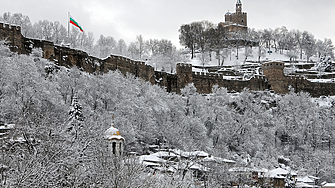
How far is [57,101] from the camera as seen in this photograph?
39.8 metres

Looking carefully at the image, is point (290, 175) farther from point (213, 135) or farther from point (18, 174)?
point (18, 174)

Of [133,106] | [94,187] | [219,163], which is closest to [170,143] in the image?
[133,106]

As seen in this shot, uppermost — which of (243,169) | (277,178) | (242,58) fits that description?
(242,58)

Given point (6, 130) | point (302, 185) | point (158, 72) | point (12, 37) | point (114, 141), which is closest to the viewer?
point (114, 141)

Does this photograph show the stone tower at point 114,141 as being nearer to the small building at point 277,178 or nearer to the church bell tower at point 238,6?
the small building at point 277,178

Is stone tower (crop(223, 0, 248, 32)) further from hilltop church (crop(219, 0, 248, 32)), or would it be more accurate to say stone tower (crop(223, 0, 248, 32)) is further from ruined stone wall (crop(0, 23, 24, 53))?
ruined stone wall (crop(0, 23, 24, 53))

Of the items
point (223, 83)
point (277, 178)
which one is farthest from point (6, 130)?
point (223, 83)

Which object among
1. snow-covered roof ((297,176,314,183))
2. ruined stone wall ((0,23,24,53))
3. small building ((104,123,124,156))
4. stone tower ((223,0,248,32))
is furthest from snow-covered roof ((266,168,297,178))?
stone tower ((223,0,248,32))

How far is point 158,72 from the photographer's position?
196 ft

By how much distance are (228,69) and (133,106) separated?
Answer: 40301 millimetres

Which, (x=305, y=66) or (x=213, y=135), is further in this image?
(x=305, y=66)

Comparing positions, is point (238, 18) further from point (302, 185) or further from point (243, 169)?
point (243, 169)

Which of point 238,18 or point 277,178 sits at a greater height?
point 238,18

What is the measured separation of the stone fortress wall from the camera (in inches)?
1747
